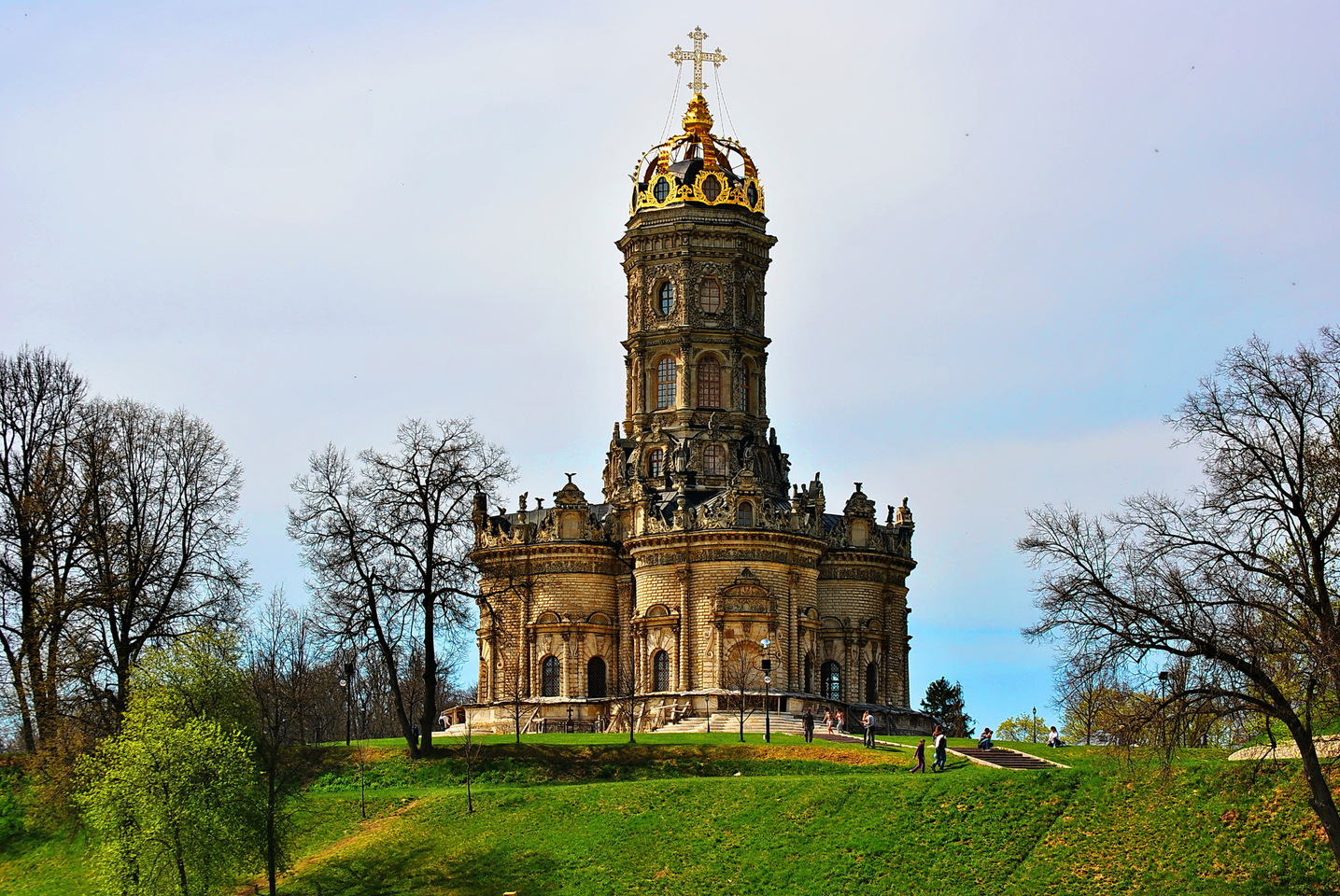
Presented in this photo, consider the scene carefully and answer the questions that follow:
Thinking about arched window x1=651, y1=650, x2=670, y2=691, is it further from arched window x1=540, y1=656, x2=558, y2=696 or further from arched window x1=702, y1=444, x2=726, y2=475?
arched window x1=702, y1=444, x2=726, y2=475

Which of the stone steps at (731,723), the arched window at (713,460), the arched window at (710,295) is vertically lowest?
the stone steps at (731,723)

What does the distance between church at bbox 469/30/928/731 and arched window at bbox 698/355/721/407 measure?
2.2 inches

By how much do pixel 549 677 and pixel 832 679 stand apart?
37.3 feet

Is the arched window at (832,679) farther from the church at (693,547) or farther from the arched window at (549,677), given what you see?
the arched window at (549,677)

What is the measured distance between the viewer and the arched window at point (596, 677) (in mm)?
80312

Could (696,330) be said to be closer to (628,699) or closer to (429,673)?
(628,699)

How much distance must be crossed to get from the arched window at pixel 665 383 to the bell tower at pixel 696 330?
0.04 meters

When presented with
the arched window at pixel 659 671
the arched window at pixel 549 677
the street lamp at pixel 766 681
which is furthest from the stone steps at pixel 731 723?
the arched window at pixel 549 677

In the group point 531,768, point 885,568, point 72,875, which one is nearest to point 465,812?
point 531,768

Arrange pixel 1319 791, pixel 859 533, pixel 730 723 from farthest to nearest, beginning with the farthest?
pixel 859 533 → pixel 730 723 → pixel 1319 791

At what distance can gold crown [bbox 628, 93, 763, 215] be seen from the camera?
84625 mm

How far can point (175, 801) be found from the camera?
47594mm

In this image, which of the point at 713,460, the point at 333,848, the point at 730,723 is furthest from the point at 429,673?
the point at 713,460

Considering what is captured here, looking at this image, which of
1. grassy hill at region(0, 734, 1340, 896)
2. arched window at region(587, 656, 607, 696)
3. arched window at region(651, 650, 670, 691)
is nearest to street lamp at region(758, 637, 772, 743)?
arched window at region(651, 650, 670, 691)
